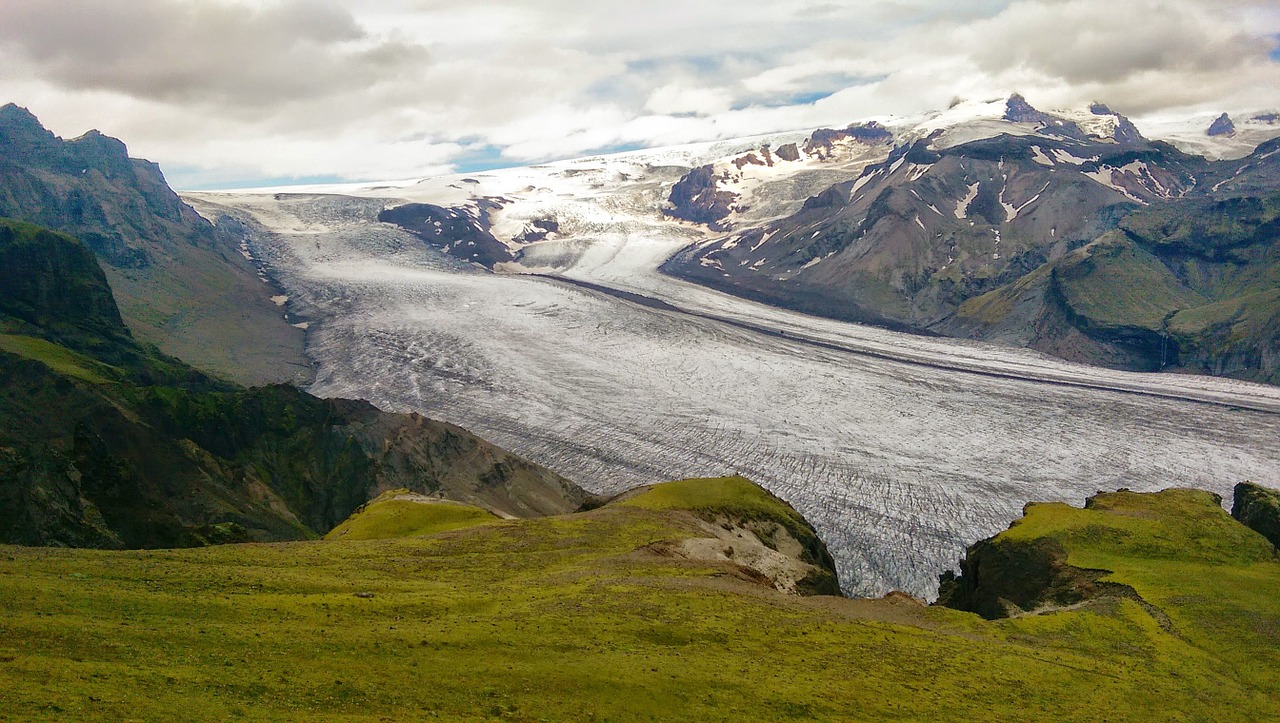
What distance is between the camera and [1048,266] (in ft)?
531

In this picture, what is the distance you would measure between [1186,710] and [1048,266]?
152962mm

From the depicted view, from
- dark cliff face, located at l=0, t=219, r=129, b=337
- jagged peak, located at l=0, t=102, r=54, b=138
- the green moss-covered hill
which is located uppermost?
jagged peak, located at l=0, t=102, r=54, b=138

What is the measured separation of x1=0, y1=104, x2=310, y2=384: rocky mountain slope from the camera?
5359 inches

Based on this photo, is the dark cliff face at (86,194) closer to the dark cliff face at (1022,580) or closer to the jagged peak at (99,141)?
the jagged peak at (99,141)

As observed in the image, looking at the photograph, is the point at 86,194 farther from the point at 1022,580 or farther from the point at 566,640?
the point at 1022,580

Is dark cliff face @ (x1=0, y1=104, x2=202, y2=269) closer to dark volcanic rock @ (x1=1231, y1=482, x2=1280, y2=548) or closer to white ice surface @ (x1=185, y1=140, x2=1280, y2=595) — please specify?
white ice surface @ (x1=185, y1=140, x2=1280, y2=595)

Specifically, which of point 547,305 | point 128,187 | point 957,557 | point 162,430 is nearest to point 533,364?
point 547,305

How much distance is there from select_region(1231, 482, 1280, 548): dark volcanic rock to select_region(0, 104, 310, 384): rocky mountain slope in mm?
115702

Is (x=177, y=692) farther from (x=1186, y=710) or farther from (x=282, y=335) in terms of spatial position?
(x=282, y=335)

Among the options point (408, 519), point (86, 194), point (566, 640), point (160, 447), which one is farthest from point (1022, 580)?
point (86, 194)

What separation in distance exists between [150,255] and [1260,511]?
186 meters

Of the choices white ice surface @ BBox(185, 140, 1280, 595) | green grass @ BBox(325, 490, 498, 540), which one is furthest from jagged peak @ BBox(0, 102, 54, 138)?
green grass @ BBox(325, 490, 498, 540)

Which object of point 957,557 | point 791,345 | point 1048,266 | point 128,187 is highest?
point 128,187

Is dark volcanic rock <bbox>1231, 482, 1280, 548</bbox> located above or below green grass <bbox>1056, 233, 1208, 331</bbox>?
below
